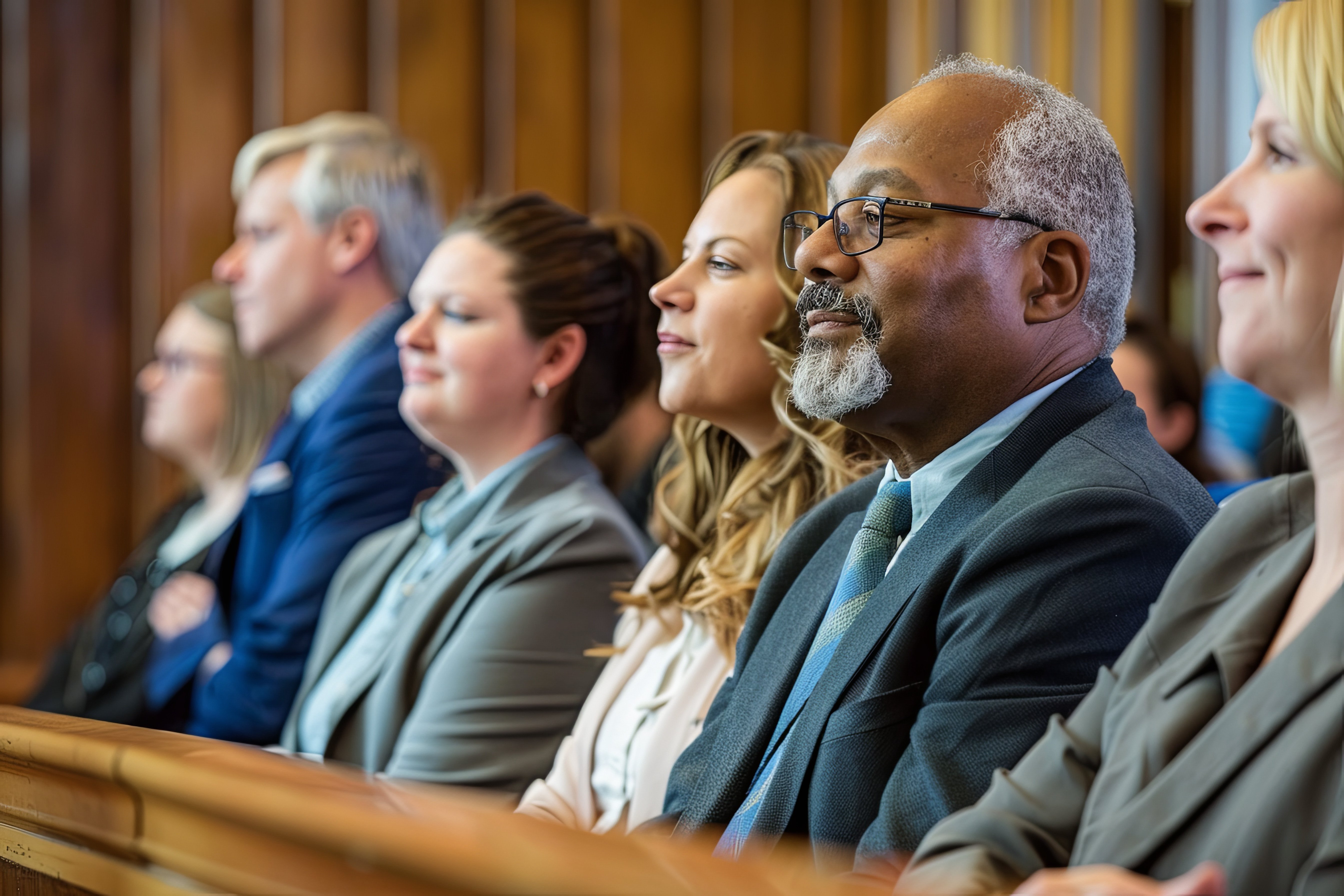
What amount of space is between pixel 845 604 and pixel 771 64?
4184 millimetres

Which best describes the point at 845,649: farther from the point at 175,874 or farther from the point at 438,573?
the point at 438,573

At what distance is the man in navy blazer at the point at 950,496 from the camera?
142 cm

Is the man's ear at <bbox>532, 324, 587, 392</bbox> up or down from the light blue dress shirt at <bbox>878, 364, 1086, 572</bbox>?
down

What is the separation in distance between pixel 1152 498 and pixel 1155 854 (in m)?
0.48

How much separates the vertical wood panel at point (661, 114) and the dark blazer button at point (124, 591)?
2263 mm

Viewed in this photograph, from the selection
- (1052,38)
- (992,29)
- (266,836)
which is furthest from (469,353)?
(1052,38)

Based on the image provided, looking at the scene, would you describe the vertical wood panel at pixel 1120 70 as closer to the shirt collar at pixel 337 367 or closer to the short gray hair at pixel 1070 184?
the shirt collar at pixel 337 367

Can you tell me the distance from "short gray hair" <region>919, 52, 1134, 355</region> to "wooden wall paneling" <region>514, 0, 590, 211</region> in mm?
3844

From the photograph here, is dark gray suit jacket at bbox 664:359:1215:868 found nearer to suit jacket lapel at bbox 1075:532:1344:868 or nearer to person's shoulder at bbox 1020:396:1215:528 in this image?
person's shoulder at bbox 1020:396:1215:528

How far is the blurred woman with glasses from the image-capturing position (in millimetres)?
4059

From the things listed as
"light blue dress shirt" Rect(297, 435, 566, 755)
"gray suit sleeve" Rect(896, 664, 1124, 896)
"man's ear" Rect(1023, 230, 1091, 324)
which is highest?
"man's ear" Rect(1023, 230, 1091, 324)

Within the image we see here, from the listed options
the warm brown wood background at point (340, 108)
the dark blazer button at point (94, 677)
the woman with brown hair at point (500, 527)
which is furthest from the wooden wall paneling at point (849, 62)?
the dark blazer button at point (94, 677)

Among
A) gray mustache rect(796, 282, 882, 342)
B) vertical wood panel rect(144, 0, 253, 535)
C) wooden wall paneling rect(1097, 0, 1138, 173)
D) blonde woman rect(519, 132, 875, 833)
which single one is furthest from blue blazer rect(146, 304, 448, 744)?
wooden wall paneling rect(1097, 0, 1138, 173)

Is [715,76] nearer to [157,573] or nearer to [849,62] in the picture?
[849,62]
